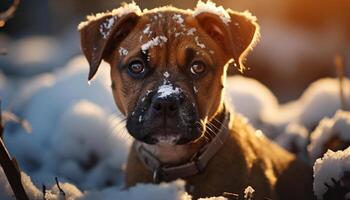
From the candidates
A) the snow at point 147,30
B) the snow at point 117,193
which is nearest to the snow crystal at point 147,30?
the snow at point 147,30

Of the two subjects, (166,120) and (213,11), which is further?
(213,11)

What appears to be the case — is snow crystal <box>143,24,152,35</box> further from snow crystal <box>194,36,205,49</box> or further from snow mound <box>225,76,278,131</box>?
snow mound <box>225,76,278,131</box>

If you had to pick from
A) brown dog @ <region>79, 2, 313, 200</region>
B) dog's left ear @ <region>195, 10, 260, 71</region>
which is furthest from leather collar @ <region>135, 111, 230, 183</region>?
dog's left ear @ <region>195, 10, 260, 71</region>

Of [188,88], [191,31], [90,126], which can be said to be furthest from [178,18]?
[90,126]

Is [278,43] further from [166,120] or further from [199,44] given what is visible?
[166,120]

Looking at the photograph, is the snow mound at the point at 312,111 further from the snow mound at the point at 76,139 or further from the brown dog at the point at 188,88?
the snow mound at the point at 76,139
